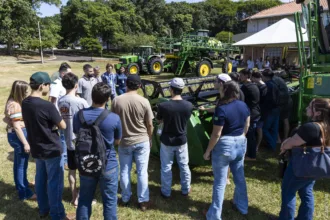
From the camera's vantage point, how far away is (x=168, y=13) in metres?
44.7

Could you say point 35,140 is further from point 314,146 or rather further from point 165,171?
point 314,146

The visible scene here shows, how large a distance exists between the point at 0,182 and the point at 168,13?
43503 mm

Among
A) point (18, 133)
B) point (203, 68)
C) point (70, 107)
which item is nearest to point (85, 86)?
point (70, 107)

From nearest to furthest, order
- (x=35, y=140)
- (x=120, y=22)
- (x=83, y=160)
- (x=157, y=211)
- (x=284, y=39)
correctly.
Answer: (x=83, y=160) < (x=35, y=140) < (x=157, y=211) < (x=284, y=39) < (x=120, y=22)

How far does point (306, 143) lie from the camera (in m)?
2.55

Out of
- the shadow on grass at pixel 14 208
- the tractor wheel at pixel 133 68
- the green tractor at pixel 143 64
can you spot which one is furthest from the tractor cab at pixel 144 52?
the shadow on grass at pixel 14 208

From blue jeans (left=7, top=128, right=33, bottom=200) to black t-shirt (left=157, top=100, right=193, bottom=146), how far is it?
5.63 feet

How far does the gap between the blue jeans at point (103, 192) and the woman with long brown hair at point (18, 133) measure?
1.10 metres

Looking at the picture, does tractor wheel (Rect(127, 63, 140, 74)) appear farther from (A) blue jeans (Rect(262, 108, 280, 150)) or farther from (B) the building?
(A) blue jeans (Rect(262, 108, 280, 150))

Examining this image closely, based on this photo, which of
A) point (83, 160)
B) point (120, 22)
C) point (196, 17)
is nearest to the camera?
point (83, 160)

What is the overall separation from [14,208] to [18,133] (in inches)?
38.6

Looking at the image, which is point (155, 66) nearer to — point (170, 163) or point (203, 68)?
point (203, 68)

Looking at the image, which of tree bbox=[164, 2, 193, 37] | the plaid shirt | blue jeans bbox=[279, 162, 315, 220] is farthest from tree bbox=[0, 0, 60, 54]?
blue jeans bbox=[279, 162, 315, 220]

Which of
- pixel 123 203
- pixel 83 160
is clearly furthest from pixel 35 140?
pixel 123 203
